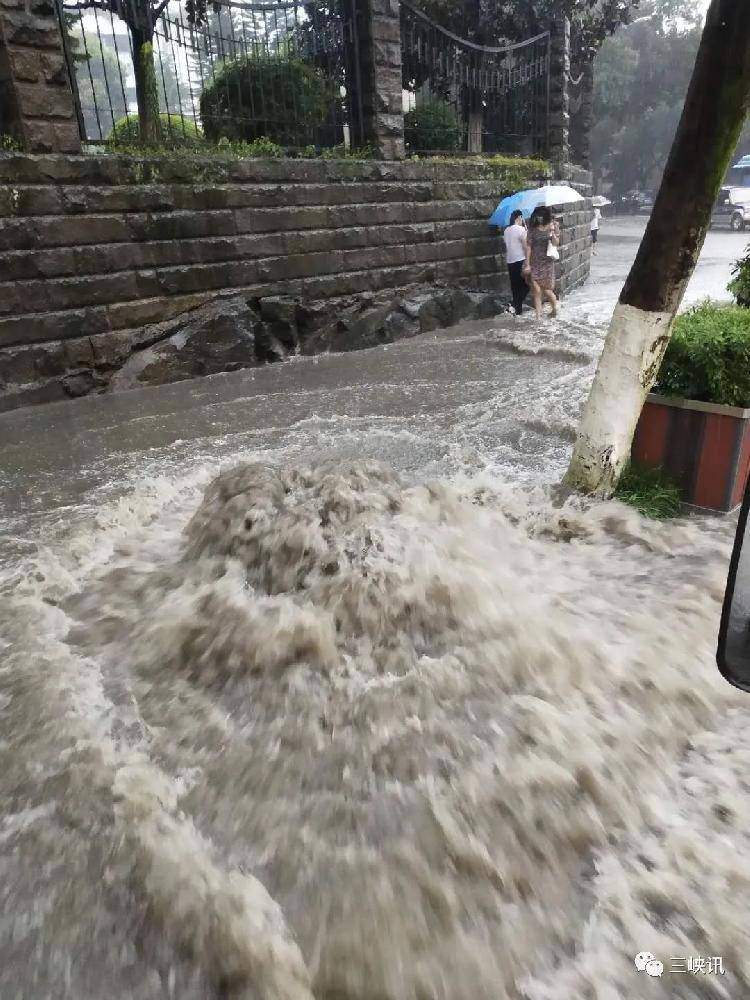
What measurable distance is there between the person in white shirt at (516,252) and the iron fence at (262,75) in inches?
110

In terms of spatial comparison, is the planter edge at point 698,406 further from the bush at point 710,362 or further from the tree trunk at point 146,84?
the tree trunk at point 146,84

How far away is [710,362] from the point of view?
4.75 m

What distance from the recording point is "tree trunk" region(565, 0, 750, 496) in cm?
388

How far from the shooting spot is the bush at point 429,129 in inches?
A: 485

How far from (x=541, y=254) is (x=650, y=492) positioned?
773 centimetres

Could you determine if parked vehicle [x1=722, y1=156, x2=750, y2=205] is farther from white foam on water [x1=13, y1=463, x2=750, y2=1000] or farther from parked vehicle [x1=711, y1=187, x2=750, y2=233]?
white foam on water [x1=13, y1=463, x2=750, y2=1000]

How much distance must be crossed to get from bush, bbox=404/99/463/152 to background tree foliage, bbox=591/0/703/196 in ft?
135

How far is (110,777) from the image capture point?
2.80m

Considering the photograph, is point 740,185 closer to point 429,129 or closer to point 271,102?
point 429,129

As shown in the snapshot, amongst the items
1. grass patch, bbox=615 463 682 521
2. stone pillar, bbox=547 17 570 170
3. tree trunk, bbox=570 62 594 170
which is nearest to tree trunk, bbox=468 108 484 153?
stone pillar, bbox=547 17 570 170

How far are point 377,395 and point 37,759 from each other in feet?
18.8

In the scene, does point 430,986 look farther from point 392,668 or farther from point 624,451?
point 624,451

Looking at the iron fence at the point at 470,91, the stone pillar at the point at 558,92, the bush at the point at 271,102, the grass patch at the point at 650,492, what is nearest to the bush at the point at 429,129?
the iron fence at the point at 470,91

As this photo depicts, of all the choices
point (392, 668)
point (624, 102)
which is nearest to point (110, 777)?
point (392, 668)
